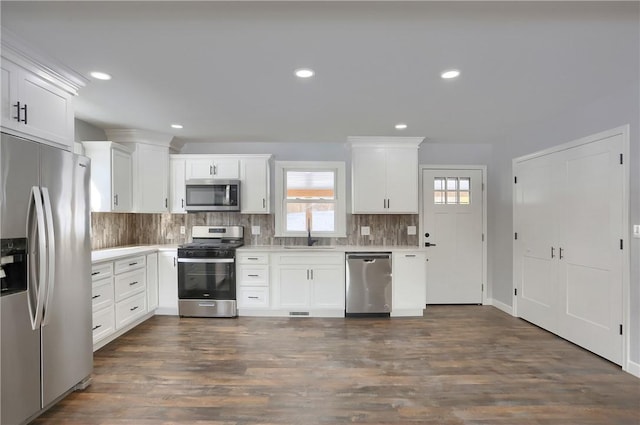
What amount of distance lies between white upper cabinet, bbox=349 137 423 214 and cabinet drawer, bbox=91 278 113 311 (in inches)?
118

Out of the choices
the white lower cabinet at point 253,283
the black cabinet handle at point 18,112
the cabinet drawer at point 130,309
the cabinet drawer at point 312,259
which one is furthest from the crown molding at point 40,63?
the cabinet drawer at point 312,259

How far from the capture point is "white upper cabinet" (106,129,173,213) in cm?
399

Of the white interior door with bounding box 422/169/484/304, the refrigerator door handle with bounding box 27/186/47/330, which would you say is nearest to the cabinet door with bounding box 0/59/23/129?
the refrigerator door handle with bounding box 27/186/47/330

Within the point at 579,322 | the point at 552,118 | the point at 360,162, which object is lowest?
the point at 579,322

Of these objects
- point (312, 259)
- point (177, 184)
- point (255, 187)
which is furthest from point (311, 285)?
point (177, 184)

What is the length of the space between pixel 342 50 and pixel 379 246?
2931mm

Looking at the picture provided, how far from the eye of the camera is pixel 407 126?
12.2ft

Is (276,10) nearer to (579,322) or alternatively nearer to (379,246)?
(379,246)

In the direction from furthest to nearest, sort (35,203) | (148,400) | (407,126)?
(407,126) < (148,400) < (35,203)

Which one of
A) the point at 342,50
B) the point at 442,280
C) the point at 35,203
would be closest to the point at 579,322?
the point at 442,280

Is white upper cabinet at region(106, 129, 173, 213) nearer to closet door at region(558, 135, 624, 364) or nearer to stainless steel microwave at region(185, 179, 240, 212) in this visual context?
stainless steel microwave at region(185, 179, 240, 212)

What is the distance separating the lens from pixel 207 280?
399 centimetres

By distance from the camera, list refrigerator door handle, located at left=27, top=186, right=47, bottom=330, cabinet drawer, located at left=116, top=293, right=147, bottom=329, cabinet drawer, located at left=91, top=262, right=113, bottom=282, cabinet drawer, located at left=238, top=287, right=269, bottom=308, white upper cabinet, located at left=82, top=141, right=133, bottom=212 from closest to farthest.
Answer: refrigerator door handle, located at left=27, top=186, right=47, bottom=330, cabinet drawer, located at left=91, top=262, right=113, bottom=282, cabinet drawer, located at left=116, top=293, right=147, bottom=329, white upper cabinet, located at left=82, top=141, right=133, bottom=212, cabinet drawer, located at left=238, top=287, right=269, bottom=308

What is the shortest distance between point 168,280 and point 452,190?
416 cm
